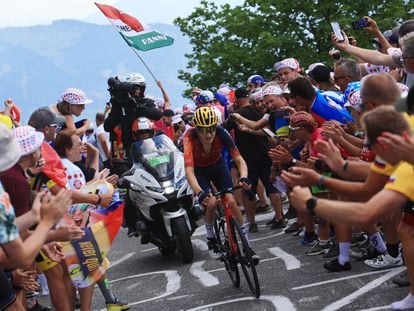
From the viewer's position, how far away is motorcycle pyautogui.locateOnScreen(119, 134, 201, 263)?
9.99m

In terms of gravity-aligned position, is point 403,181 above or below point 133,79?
below

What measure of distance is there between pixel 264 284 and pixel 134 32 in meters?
9.03

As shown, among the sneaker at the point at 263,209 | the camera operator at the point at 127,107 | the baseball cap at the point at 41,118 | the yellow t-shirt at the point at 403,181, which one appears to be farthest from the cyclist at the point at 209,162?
the sneaker at the point at 263,209

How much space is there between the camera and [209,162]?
9.48 meters

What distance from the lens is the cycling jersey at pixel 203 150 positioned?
9.05 m

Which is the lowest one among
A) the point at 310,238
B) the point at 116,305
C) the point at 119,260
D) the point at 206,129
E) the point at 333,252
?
the point at 119,260

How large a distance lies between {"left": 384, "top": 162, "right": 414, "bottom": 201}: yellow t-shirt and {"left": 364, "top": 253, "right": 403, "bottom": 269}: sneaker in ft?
11.0

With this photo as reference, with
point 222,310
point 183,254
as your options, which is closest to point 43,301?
point 183,254

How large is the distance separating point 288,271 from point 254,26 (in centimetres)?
2688

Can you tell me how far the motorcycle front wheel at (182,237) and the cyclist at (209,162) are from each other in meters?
0.65

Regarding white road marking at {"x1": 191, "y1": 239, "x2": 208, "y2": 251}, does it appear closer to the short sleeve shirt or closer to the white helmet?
the white helmet

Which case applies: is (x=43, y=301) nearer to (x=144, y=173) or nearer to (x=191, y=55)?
(x=144, y=173)

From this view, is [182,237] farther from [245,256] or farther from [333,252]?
[245,256]

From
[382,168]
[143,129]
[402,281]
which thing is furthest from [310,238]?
[382,168]
